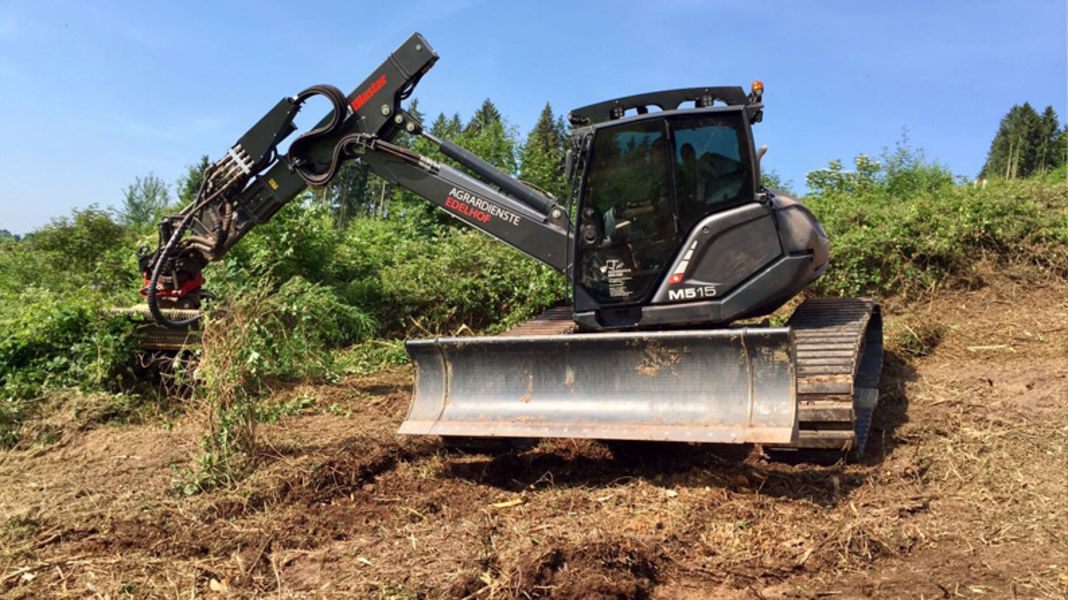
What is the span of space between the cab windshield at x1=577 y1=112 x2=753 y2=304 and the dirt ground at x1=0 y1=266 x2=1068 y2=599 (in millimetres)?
1311

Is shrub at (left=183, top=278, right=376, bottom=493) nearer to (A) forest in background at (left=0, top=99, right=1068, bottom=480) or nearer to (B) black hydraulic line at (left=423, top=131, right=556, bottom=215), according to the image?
(A) forest in background at (left=0, top=99, right=1068, bottom=480)

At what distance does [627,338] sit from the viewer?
15.1ft

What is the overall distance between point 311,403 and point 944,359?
6047 millimetres

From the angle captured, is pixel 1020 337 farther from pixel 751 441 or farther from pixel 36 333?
pixel 36 333

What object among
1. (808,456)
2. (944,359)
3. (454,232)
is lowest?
(808,456)

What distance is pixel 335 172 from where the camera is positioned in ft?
22.0

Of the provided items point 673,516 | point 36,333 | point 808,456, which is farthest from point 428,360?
point 36,333

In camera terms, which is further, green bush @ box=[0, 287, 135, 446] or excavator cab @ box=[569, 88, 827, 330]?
green bush @ box=[0, 287, 135, 446]

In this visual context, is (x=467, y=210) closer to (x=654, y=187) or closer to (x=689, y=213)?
(x=654, y=187)

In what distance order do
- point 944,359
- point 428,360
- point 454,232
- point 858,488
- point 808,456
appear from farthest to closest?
point 454,232 → point 944,359 → point 428,360 → point 808,456 → point 858,488

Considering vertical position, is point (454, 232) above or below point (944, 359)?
above

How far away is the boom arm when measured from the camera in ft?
19.9

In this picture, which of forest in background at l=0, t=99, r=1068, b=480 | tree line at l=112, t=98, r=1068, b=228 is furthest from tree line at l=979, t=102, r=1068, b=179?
forest in background at l=0, t=99, r=1068, b=480

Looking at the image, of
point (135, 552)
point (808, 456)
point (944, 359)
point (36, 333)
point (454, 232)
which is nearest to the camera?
point (135, 552)
